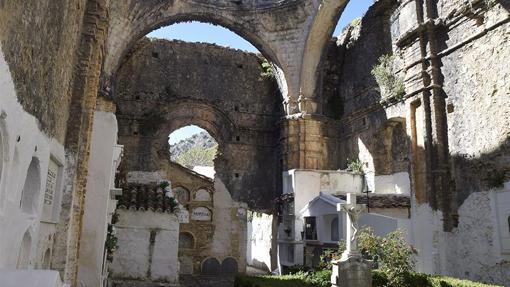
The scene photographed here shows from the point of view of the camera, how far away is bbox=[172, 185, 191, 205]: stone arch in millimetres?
17266

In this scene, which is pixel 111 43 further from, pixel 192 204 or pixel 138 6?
pixel 192 204

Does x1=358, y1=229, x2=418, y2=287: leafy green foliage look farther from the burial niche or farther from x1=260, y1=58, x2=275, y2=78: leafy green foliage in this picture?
x1=260, y1=58, x2=275, y2=78: leafy green foliage

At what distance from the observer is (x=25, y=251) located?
423 cm

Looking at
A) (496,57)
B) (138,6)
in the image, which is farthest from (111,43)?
(496,57)

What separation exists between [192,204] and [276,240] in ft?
11.7

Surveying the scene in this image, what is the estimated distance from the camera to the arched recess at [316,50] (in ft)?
50.9

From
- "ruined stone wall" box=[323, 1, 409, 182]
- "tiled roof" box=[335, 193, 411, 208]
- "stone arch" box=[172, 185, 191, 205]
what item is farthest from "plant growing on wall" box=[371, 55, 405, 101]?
"stone arch" box=[172, 185, 191, 205]

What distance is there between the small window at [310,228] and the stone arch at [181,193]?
5584 mm

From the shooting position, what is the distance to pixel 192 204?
17156 millimetres

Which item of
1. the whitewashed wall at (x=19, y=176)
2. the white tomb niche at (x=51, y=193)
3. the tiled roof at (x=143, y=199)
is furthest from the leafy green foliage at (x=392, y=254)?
the whitewashed wall at (x=19, y=176)

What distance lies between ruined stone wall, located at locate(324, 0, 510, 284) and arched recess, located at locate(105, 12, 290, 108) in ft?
18.6

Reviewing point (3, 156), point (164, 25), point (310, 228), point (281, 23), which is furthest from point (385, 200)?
point (3, 156)

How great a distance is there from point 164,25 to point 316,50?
555 centimetres

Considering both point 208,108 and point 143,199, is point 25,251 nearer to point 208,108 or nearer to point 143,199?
point 143,199
